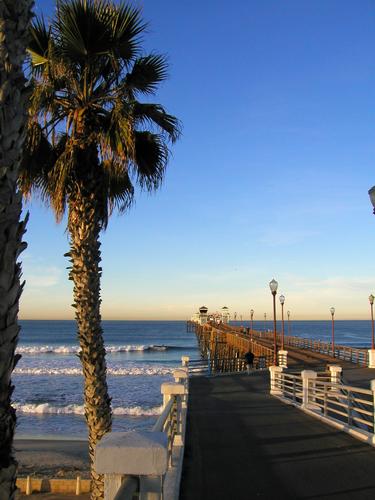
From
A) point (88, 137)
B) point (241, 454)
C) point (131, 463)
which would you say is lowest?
point (241, 454)

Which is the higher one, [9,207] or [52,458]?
[9,207]

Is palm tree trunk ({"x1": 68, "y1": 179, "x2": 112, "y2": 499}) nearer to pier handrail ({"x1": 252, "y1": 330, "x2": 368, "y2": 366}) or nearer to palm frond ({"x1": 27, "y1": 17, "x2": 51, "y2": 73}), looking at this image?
palm frond ({"x1": 27, "y1": 17, "x2": 51, "y2": 73})

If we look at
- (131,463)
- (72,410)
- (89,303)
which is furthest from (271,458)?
(72,410)

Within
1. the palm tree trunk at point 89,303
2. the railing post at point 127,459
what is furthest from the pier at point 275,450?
the railing post at point 127,459

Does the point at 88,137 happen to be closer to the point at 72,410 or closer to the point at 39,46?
the point at 39,46

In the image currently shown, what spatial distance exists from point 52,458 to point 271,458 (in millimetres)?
12043

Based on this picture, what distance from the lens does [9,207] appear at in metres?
2.75

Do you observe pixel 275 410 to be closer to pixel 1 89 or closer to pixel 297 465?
pixel 297 465

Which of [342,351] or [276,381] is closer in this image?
[276,381]

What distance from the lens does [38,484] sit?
12984mm

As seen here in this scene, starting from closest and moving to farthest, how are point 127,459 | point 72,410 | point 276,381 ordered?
point 127,459, point 276,381, point 72,410

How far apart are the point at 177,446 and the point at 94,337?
2.24 m

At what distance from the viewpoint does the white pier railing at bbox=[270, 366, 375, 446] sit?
31.9 ft

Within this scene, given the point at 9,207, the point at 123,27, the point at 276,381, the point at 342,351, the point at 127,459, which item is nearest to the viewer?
the point at 9,207
